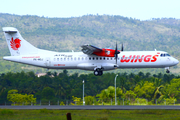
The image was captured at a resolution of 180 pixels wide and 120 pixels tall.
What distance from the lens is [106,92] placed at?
9188 centimetres

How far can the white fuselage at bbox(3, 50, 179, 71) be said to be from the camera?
51281mm

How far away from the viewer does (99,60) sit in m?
52.2

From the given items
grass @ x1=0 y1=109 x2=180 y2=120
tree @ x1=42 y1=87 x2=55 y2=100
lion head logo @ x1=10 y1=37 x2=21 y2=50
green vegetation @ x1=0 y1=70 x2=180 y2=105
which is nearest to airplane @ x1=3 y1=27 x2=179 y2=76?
lion head logo @ x1=10 y1=37 x2=21 y2=50

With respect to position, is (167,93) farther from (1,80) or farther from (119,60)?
(1,80)

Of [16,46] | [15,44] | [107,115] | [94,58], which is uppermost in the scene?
[15,44]

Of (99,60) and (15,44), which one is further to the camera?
(15,44)

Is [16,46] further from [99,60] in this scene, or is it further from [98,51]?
[99,60]

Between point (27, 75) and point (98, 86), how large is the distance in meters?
30.4

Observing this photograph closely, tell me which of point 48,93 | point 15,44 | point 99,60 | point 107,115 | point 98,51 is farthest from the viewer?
point 48,93

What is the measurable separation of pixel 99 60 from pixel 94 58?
0.96 metres

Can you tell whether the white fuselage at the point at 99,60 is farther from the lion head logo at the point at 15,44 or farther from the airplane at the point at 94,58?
the lion head logo at the point at 15,44

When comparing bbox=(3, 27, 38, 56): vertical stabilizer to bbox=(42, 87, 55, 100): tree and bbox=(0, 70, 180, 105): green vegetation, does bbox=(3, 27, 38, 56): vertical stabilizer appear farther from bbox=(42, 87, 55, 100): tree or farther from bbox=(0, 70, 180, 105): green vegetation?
bbox=(42, 87, 55, 100): tree

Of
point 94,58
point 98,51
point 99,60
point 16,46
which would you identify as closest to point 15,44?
point 16,46

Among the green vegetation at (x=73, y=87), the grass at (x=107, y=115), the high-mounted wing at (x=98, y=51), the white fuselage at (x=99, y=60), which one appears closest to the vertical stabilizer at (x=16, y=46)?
the white fuselage at (x=99, y=60)
